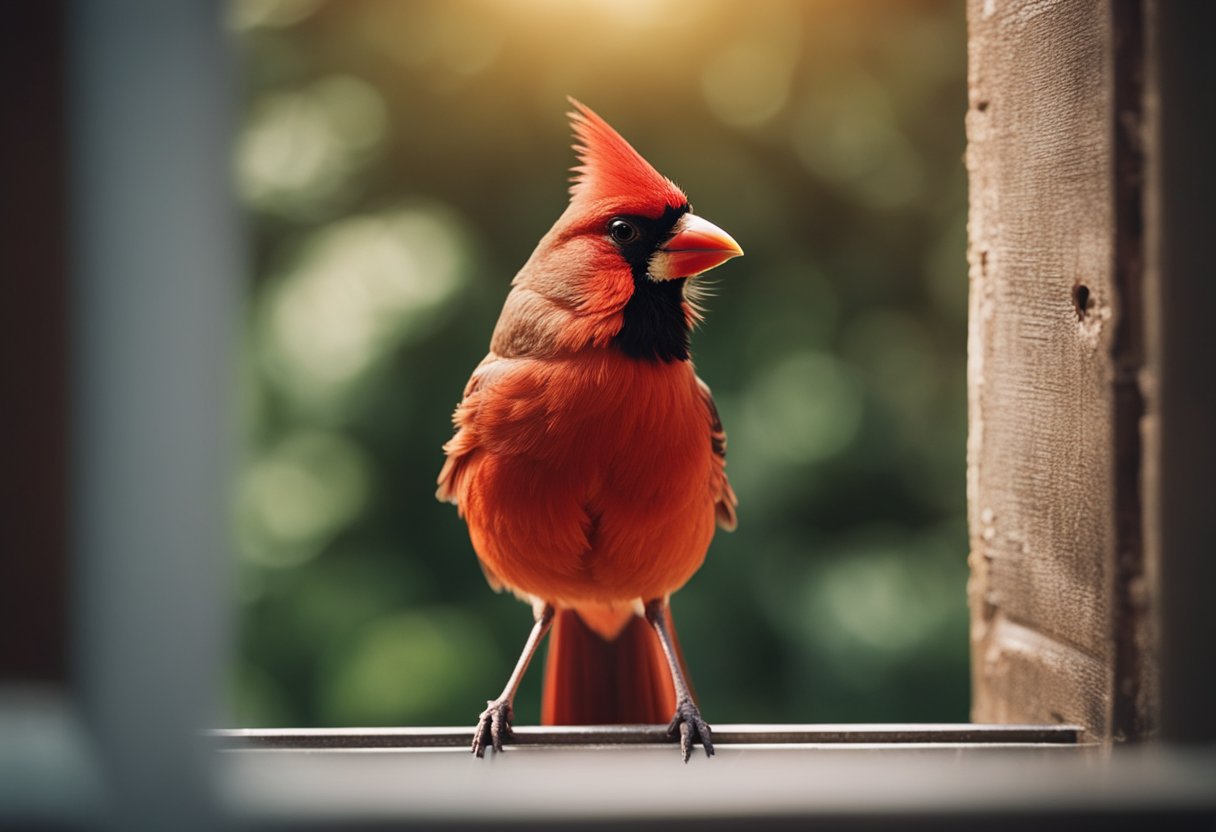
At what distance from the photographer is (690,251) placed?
1647 millimetres

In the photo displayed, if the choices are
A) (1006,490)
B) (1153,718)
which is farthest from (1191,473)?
(1006,490)

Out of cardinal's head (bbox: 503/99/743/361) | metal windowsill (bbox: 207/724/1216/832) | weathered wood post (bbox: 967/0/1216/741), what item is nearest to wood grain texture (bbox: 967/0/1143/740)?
weathered wood post (bbox: 967/0/1216/741)

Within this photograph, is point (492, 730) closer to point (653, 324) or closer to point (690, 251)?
point (653, 324)

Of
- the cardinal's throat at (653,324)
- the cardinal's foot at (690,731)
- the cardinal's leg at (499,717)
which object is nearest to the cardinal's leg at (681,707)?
the cardinal's foot at (690,731)

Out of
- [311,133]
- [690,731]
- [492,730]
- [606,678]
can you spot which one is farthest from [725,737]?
[311,133]

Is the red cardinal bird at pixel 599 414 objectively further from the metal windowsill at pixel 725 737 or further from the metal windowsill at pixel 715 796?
the metal windowsill at pixel 715 796

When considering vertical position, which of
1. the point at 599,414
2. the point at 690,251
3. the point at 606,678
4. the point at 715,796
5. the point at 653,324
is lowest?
the point at 606,678

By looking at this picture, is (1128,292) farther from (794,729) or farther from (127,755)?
(127,755)

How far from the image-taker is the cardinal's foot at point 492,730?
134 centimetres

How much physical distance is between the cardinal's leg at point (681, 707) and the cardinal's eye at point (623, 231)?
59 centimetres

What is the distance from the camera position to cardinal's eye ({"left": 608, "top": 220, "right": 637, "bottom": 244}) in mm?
1657

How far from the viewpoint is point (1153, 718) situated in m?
1.15

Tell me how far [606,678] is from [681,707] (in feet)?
1.39

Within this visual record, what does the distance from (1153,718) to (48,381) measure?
1.06 meters
